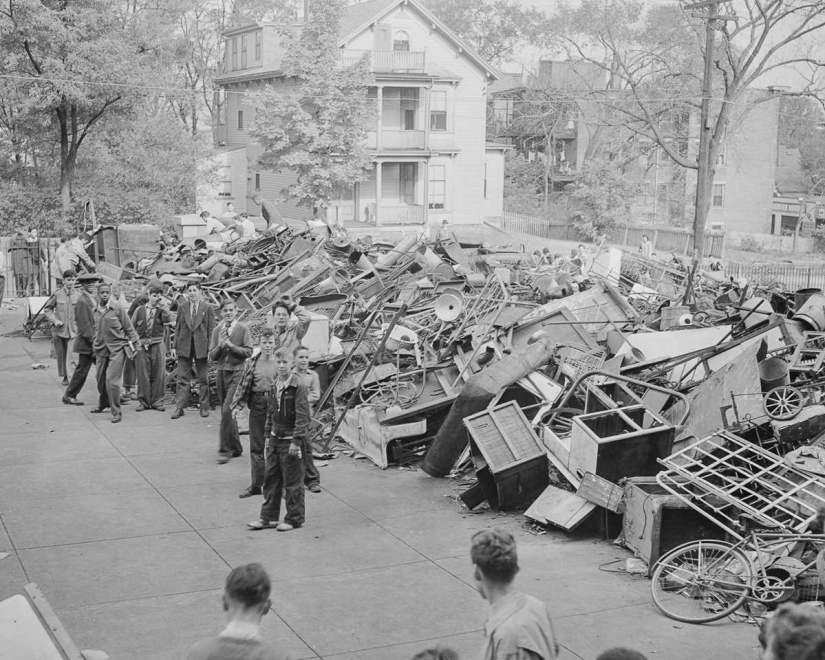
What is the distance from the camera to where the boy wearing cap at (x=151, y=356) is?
15000 mm

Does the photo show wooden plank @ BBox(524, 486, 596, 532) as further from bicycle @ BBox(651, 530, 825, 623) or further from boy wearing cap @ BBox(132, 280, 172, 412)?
boy wearing cap @ BBox(132, 280, 172, 412)

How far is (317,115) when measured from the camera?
4184 cm

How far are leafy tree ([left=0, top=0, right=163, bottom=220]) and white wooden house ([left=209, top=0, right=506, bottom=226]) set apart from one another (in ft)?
42.0

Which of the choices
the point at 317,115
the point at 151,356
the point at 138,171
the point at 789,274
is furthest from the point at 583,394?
the point at 317,115

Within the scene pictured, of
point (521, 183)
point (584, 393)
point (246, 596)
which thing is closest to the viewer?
point (246, 596)

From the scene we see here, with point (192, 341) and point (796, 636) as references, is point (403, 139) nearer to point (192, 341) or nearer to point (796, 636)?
point (192, 341)

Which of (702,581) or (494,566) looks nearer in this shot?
(494,566)

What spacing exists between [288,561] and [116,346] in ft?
21.5

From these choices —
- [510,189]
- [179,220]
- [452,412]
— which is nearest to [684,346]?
[452,412]

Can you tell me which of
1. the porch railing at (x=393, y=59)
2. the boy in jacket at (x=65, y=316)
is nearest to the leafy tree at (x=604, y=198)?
the porch railing at (x=393, y=59)

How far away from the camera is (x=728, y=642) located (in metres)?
7.40

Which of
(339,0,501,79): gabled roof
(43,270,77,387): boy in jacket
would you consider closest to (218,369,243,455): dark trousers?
(43,270,77,387): boy in jacket

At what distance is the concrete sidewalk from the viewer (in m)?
7.49

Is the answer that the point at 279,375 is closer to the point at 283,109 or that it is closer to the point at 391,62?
the point at 283,109
